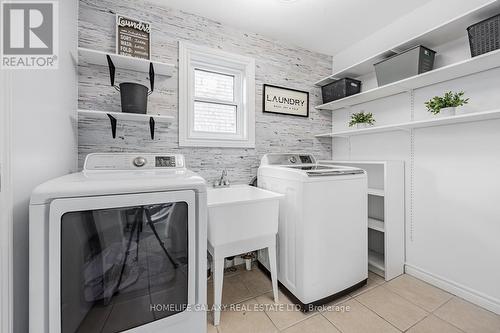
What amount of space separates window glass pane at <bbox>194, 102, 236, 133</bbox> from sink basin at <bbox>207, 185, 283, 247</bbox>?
3.23 feet

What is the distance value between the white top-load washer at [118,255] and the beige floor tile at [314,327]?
0.68 metres

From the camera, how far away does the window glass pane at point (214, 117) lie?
2182 millimetres

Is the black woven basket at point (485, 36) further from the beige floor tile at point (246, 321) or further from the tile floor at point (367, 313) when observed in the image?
the beige floor tile at point (246, 321)

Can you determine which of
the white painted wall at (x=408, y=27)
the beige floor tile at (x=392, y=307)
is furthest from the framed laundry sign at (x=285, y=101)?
the beige floor tile at (x=392, y=307)

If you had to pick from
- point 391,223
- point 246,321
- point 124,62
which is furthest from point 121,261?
point 391,223

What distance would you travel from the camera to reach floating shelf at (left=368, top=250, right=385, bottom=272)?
6.64 ft

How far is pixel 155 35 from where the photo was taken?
6.19 feet

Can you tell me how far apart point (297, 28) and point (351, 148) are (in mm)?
1561

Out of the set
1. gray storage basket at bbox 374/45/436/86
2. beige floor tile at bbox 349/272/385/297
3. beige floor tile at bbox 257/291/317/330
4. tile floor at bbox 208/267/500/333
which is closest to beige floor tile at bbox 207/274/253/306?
tile floor at bbox 208/267/500/333

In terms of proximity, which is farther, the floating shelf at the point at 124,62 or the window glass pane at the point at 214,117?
the window glass pane at the point at 214,117

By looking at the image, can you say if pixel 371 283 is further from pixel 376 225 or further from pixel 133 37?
pixel 133 37

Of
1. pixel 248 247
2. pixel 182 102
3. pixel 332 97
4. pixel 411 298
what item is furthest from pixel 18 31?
pixel 411 298

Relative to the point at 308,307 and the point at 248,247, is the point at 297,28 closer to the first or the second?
the point at 248,247

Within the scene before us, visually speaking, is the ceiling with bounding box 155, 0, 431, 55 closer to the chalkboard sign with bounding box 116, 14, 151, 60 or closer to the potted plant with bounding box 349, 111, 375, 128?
the chalkboard sign with bounding box 116, 14, 151, 60
